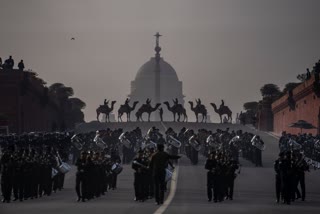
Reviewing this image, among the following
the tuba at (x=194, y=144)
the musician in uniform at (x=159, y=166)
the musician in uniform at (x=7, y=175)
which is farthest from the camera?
the tuba at (x=194, y=144)

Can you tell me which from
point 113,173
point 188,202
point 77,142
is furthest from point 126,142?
point 188,202

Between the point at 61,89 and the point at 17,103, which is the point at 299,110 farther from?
the point at 61,89

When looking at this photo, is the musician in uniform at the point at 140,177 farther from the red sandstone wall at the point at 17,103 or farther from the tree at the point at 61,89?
the tree at the point at 61,89

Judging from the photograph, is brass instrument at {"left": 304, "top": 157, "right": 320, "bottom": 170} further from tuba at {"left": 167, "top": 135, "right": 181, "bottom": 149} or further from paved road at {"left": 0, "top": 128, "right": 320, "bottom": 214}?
paved road at {"left": 0, "top": 128, "right": 320, "bottom": 214}

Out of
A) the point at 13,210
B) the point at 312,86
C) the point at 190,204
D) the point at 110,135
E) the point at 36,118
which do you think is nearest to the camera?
the point at 13,210

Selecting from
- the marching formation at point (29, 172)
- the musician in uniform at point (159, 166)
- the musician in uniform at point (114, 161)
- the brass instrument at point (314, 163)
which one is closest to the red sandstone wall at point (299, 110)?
the brass instrument at point (314, 163)

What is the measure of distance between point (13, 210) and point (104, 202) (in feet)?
13.2

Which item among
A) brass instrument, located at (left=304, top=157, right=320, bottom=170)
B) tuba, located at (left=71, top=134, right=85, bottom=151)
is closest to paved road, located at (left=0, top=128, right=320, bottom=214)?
brass instrument, located at (left=304, top=157, right=320, bottom=170)

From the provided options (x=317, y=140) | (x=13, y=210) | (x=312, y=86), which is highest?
(x=312, y=86)

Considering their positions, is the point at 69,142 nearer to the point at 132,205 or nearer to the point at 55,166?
the point at 55,166

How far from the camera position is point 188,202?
115 ft

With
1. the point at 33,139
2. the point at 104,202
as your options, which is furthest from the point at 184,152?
the point at 104,202

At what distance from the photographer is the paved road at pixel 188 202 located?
3158 centimetres

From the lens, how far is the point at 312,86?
3691 inches
